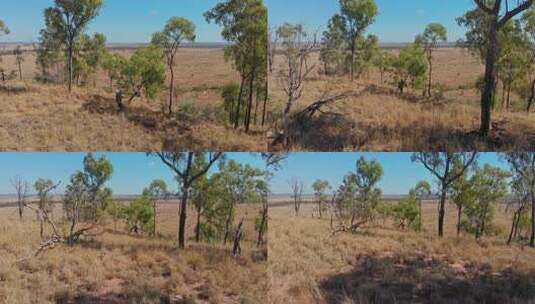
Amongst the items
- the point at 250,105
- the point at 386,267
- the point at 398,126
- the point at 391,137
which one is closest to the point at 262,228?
the point at 386,267

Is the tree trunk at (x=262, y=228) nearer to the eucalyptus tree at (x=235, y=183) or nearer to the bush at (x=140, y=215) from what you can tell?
the eucalyptus tree at (x=235, y=183)

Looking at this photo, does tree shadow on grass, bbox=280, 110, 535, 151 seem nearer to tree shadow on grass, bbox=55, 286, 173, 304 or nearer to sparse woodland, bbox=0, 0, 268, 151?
sparse woodland, bbox=0, 0, 268, 151

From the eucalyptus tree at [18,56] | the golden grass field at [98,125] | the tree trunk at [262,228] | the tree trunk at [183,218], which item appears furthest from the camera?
the eucalyptus tree at [18,56]

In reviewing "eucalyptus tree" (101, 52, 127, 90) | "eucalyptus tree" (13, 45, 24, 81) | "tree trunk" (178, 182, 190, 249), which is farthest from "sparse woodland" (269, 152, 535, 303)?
"eucalyptus tree" (13, 45, 24, 81)

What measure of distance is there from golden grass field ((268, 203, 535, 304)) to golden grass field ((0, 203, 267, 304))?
596 millimetres

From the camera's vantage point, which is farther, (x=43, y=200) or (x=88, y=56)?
(x=88, y=56)

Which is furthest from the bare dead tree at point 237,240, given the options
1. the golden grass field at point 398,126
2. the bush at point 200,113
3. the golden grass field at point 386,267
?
the golden grass field at point 398,126

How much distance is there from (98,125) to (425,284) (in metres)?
7.38

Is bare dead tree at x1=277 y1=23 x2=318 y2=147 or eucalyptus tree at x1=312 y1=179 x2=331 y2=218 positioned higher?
bare dead tree at x1=277 y1=23 x2=318 y2=147

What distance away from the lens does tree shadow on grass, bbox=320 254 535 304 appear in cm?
872

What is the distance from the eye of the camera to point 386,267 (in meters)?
9.85

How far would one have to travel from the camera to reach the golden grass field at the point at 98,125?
9258 millimetres

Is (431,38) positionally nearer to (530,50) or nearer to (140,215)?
(530,50)

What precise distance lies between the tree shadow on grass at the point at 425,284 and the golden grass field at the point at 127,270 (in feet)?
5.35
